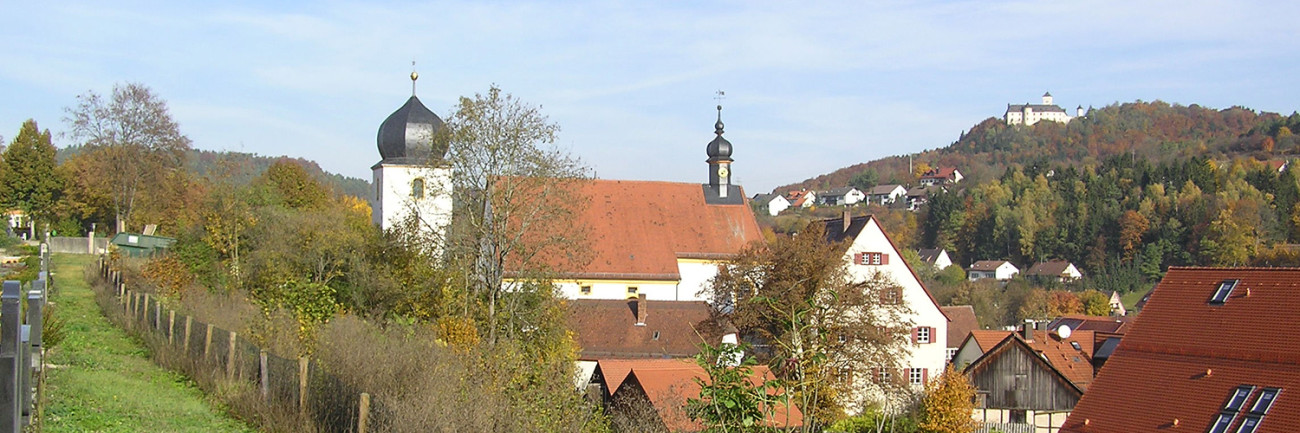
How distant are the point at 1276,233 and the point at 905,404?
8555 cm

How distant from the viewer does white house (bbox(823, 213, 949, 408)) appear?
3841 cm

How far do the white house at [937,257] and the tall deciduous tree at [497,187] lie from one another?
299 feet

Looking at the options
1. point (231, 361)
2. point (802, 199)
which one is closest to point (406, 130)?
point (231, 361)

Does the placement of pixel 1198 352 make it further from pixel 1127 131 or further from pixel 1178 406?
pixel 1127 131

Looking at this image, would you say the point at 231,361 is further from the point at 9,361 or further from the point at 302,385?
the point at 9,361

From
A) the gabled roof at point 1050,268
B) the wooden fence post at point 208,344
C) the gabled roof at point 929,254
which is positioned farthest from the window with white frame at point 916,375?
the gabled roof at point 929,254

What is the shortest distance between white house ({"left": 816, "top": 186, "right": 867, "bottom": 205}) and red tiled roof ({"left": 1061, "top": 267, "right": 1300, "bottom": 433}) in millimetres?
138974

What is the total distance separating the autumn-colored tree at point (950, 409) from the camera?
1224 inches

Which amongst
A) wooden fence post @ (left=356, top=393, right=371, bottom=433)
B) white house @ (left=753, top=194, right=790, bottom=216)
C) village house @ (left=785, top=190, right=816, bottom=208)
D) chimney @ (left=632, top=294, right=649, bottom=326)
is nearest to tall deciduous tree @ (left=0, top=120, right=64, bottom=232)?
chimney @ (left=632, top=294, right=649, bottom=326)

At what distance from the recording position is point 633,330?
37.3 m

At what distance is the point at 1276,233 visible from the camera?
103m

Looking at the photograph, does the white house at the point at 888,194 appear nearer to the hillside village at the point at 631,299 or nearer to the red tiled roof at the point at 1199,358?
the hillside village at the point at 631,299

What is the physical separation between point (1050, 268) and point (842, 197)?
65.6 m

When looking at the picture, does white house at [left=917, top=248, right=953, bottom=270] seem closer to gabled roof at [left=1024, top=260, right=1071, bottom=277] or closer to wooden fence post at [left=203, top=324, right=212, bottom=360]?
gabled roof at [left=1024, top=260, right=1071, bottom=277]
